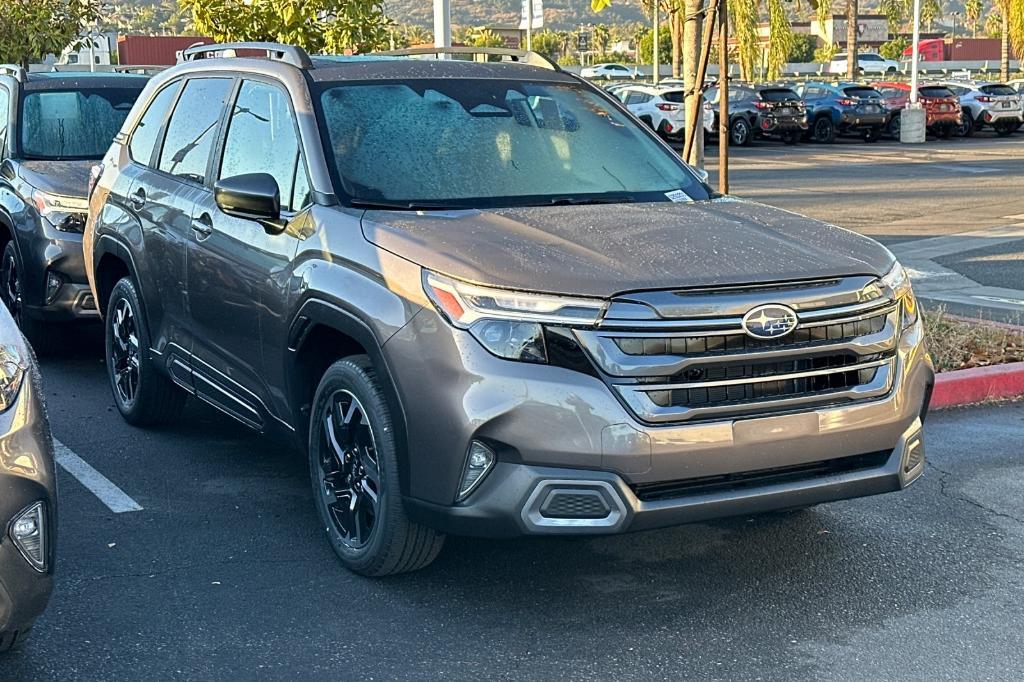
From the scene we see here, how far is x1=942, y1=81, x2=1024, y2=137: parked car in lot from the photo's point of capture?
38.7 meters

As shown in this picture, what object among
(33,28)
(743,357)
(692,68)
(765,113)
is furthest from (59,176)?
(765,113)

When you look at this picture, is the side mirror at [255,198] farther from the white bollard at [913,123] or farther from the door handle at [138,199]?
the white bollard at [913,123]

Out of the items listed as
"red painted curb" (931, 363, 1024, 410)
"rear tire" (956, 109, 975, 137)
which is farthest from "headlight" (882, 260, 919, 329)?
"rear tire" (956, 109, 975, 137)

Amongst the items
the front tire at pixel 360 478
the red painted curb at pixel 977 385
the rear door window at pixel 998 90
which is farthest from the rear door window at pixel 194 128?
the rear door window at pixel 998 90

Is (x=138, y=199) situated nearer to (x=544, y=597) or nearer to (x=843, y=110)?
(x=544, y=597)

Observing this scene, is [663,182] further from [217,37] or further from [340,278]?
[217,37]

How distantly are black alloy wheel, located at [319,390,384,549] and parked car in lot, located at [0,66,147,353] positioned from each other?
3.99 meters

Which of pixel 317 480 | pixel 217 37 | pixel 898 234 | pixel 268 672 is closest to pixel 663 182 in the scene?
pixel 317 480

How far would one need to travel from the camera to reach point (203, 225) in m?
5.92

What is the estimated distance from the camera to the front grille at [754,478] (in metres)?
4.34

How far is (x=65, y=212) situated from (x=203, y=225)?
308 cm

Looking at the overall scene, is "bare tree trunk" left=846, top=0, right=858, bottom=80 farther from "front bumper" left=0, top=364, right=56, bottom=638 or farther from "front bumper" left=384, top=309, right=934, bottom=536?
"front bumper" left=0, top=364, right=56, bottom=638

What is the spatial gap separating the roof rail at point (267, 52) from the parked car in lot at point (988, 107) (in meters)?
35.2

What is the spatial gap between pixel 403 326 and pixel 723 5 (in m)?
6.47
